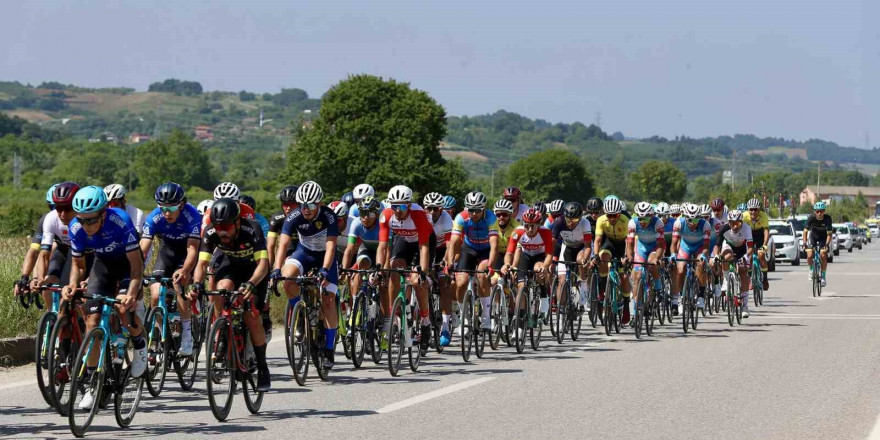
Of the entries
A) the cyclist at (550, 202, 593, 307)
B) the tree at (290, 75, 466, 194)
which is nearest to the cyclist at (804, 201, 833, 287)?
the cyclist at (550, 202, 593, 307)

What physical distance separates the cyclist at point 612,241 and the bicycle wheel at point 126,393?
380 inches

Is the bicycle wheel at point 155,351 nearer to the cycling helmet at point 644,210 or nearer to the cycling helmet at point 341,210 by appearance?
the cycling helmet at point 341,210

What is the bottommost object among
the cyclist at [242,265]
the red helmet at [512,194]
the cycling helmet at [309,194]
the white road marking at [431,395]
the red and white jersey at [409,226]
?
the white road marking at [431,395]

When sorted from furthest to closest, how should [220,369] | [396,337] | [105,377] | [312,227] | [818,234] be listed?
1. [818,234]
2. [396,337]
3. [312,227]
4. [220,369]
5. [105,377]

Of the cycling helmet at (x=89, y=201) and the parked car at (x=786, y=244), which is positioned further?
the parked car at (x=786, y=244)

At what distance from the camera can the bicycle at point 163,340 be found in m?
11.0

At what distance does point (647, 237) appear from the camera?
18.4 m

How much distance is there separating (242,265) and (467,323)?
4994 millimetres

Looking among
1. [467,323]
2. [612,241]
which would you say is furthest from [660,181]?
[467,323]

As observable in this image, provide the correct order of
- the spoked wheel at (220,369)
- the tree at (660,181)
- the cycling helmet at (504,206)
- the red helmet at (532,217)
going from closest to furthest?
the spoked wheel at (220,369), the red helmet at (532,217), the cycling helmet at (504,206), the tree at (660,181)

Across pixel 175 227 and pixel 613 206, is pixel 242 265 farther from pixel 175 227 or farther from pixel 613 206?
pixel 613 206

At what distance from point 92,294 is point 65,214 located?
815 mm

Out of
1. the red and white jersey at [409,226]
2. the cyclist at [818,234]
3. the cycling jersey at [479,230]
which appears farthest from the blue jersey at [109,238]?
the cyclist at [818,234]

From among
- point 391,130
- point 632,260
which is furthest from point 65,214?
point 391,130
